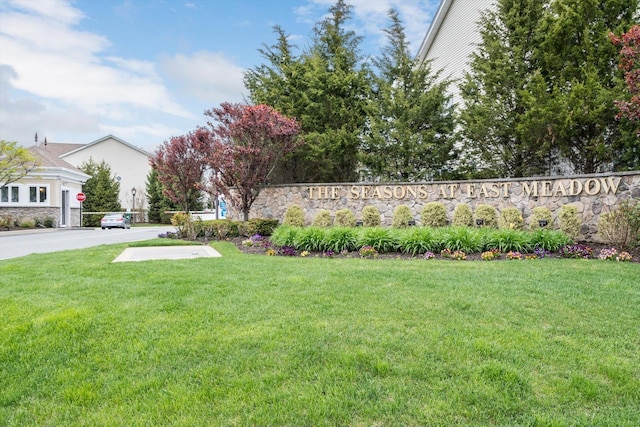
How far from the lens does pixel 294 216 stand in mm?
13742

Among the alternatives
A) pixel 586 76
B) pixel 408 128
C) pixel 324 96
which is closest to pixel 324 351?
pixel 586 76

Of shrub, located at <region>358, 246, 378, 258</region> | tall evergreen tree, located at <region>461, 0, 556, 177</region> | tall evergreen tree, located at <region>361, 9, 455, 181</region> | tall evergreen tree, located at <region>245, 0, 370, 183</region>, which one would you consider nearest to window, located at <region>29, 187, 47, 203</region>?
tall evergreen tree, located at <region>245, 0, 370, 183</region>

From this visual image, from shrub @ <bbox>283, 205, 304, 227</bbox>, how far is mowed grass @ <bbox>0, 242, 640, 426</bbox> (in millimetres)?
7673

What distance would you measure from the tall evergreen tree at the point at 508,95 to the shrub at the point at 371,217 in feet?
12.1

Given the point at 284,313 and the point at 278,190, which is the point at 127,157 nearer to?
the point at 278,190

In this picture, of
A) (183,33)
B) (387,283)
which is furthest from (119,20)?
(387,283)

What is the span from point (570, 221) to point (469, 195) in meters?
2.88

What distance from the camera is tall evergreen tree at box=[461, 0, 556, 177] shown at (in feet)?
39.6

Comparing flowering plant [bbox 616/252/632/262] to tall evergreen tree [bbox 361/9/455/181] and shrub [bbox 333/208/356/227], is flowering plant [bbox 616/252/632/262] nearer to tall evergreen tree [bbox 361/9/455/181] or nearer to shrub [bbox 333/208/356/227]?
tall evergreen tree [bbox 361/9/455/181]

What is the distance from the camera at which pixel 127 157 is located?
→ 128 feet

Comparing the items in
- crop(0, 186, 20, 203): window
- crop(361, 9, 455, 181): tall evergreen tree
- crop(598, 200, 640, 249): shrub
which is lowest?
crop(598, 200, 640, 249): shrub

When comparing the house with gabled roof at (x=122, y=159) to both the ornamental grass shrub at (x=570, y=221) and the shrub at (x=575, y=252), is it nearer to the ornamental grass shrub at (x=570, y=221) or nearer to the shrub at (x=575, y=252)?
the ornamental grass shrub at (x=570, y=221)

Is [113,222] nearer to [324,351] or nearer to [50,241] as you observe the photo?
[50,241]

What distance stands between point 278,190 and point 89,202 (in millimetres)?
23942
